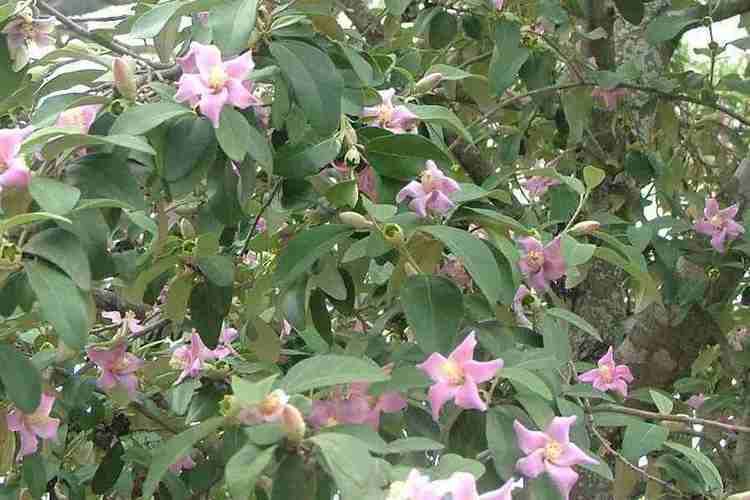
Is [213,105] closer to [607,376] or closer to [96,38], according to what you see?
[96,38]

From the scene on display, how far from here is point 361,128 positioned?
0.88 m

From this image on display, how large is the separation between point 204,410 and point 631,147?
75 cm

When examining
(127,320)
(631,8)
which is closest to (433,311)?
(127,320)

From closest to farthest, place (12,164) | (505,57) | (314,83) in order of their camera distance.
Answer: (12,164) → (314,83) → (505,57)

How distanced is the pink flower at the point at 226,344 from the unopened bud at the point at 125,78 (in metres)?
0.30

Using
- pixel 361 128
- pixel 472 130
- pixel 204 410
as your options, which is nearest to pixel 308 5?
pixel 361 128

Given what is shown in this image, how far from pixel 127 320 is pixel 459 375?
15.9 inches

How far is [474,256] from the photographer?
75 cm

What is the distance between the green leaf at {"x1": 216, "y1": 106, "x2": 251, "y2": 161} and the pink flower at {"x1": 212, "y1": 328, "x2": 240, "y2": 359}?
30 cm

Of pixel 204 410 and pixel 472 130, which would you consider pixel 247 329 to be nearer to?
pixel 204 410

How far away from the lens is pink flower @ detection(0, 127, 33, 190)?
26.8 inches

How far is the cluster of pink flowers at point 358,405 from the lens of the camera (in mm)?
743

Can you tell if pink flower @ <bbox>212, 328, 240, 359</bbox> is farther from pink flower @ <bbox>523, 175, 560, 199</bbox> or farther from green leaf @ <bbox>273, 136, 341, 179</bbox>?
pink flower @ <bbox>523, 175, 560, 199</bbox>

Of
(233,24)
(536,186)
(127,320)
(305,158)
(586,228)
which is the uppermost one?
(233,24)
